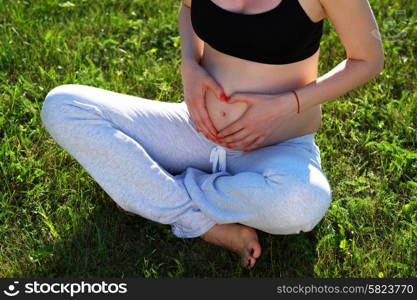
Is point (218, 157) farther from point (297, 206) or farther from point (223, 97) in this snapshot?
point (297, 206)

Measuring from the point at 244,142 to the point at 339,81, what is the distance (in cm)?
43

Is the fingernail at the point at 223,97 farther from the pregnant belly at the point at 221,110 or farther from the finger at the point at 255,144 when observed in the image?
the finger at the point at 255,144

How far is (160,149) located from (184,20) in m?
0.58

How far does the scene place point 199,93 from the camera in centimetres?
264

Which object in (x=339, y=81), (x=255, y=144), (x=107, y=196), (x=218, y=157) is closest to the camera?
(x=339, y=81)

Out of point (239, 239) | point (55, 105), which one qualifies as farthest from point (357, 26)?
point (55, 105)

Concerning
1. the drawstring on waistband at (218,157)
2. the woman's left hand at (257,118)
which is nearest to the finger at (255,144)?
the woman's left hand at (257,118)

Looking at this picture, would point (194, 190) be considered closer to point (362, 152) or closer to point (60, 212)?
point (60, 212)

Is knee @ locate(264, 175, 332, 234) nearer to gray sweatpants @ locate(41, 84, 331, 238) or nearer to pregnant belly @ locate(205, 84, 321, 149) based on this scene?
gray sweatpants @ locate(41, 84, 331, 238)

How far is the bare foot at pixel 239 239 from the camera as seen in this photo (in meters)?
2.57

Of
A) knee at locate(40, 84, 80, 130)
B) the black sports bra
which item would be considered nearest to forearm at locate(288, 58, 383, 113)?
the black sports bra

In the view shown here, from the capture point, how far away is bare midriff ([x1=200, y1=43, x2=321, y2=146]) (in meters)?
2.56

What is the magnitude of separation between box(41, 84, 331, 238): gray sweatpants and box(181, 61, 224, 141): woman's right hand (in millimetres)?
118

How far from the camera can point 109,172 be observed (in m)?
2.65
